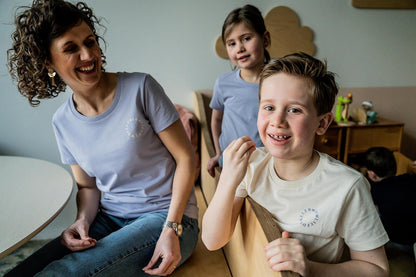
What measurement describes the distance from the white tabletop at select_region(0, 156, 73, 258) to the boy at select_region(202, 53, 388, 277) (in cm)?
49

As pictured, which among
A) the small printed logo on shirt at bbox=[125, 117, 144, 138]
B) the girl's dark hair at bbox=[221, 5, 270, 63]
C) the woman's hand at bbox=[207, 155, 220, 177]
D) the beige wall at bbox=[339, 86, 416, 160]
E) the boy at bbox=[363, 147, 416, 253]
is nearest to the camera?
the small printed logo on shirt at bbox=[125, 117, 144, 138]

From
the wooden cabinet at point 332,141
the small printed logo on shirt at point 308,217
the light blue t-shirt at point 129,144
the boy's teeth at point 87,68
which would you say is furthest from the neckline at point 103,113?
the wooden cabinet at point 332,141

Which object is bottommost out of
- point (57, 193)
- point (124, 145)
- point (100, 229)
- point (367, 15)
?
point (100, 229)

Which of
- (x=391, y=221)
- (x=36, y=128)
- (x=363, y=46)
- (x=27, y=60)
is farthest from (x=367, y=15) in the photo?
(x=36, y=128)

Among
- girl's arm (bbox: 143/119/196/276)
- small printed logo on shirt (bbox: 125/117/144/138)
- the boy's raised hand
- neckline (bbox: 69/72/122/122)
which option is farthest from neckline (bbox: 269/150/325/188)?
neckline (bbox: 69/72/122/122)

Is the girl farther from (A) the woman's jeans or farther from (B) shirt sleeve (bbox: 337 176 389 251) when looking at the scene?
(B) shirt sleeve (bbox: 337 176 389 251)

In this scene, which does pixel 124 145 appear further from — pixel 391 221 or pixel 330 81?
pixel 391 221

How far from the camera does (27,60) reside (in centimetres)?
95

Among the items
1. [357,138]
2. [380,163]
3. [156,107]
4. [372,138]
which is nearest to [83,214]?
[156,107]

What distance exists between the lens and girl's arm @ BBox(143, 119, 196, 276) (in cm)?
89

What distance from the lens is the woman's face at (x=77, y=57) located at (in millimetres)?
918

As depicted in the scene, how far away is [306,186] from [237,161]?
19cm

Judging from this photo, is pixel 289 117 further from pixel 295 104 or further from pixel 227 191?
pixel 227 191

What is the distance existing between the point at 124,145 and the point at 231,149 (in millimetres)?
447
